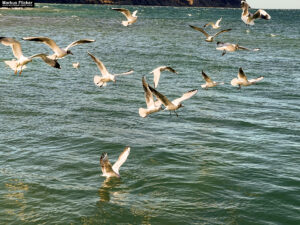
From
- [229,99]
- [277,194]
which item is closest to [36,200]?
[277,194]

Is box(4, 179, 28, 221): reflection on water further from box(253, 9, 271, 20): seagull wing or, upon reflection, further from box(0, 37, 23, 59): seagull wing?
box(253, 9, 271, 20): seagull wing

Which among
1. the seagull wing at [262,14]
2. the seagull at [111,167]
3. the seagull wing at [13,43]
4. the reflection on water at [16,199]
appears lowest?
the reflection on water at [16,199]

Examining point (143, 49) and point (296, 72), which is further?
point (143, 49)

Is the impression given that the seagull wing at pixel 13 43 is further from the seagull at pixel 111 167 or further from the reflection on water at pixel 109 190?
the reflection on water at pixel 109 190

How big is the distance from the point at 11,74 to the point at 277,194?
19990 mm

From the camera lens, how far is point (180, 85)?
25156 millimetres

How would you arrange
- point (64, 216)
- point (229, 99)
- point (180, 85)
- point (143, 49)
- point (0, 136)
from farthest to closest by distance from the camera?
point (143, 49)
point (180, 85)
point (229, 99)
point (0, 136)
point (64, 216)

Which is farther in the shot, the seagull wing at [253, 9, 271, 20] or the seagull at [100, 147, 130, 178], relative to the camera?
the seagull wing at [253, 9, 271, 20]

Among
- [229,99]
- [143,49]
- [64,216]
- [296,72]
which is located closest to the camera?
[64,216]

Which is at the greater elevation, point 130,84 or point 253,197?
point 130,84

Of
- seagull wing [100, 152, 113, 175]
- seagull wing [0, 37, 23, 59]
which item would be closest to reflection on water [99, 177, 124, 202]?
seagull wing [100, 152, 113, 175]

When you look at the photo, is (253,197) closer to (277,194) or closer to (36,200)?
(277,194)

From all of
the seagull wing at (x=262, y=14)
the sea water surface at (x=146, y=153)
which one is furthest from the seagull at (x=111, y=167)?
the seagull wing at (x=262, y=14)

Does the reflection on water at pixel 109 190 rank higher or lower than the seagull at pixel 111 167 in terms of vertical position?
lower
